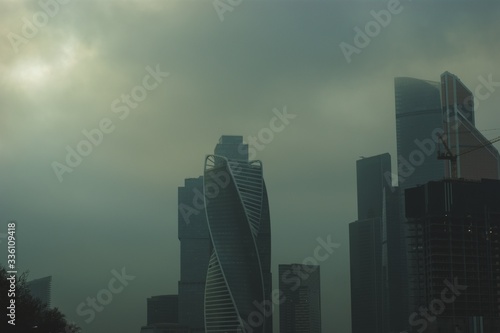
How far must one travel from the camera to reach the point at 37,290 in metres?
179

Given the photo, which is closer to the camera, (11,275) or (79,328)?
(11,275)

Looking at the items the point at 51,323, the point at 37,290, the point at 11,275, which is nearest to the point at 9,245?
the point at 11,275

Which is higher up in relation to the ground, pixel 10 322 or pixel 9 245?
pixel 9 245

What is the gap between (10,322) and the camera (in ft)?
225

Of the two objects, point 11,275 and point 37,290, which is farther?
point 37,290

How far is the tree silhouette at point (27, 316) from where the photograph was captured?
70.4 metres

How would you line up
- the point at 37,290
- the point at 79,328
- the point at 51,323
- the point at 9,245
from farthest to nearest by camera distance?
Answer: the point at 37,290
the point at 79,328
the point at 51,323
the point at 9,245

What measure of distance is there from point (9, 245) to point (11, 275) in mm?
11091

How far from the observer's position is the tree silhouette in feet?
231

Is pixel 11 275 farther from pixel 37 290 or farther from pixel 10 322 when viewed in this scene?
pixel 37 290

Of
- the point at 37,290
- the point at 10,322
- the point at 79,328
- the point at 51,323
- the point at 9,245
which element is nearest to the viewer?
the point at 9,245

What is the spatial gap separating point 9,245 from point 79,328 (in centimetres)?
3899

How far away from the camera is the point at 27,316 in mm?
73875

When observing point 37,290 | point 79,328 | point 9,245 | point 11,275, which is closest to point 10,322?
point 11,275
